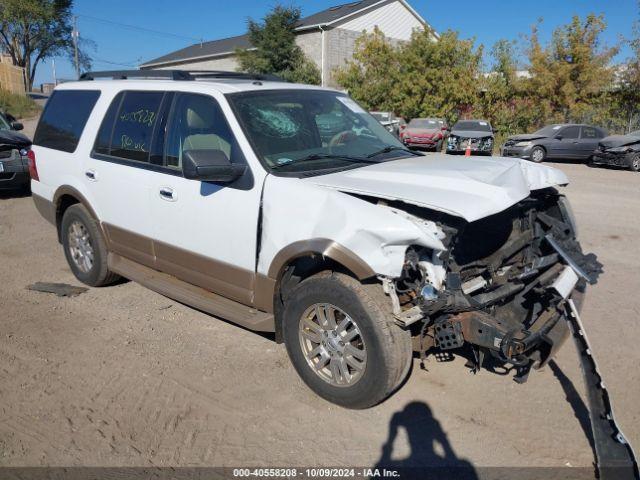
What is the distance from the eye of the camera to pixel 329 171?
3.84 meters

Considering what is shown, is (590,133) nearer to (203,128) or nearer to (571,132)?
(571,132)

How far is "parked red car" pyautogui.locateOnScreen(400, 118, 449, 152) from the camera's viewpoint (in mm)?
22250

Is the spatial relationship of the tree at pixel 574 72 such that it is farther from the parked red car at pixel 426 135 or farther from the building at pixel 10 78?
the building at pixel 10 78

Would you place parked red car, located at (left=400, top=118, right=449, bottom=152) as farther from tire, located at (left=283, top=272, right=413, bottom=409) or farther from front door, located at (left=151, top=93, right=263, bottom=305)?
tire, located at (left=283, top=272, right=413, bottom=409)

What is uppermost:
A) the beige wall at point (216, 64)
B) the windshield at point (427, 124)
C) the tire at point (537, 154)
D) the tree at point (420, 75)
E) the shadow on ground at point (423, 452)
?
the beige wall at point (216, 64)

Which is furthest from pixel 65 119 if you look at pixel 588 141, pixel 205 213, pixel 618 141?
pixel 588 141

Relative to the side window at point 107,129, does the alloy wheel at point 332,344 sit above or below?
below

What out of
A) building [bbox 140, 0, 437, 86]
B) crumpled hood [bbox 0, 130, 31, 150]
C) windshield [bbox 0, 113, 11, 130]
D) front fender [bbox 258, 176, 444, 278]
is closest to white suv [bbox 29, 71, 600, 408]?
front fender [bbox 258, 176, 444, 278]

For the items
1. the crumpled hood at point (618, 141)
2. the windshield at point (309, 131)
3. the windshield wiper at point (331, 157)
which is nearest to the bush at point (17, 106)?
the crumpled hood at point (618, 141)

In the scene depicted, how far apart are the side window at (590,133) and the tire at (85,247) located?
1864cm

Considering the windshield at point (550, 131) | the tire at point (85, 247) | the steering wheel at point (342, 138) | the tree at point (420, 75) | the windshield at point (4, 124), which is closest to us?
the steering wheel at point (342, 138)

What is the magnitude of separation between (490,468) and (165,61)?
5522 centimetres

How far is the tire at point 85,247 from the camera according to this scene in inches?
209

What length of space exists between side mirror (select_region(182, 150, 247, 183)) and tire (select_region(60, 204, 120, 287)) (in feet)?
7.06
